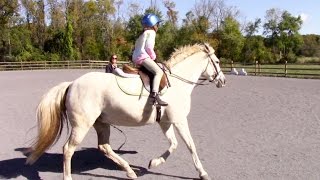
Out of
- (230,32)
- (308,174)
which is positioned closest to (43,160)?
(308,174)

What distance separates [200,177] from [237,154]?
1.45 metres

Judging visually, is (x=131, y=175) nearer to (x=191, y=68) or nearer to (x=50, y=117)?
(x=50, y=117)

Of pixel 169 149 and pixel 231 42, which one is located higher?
pixel 231 42

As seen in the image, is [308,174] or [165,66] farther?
[165,66]

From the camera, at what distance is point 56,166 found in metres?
6.51

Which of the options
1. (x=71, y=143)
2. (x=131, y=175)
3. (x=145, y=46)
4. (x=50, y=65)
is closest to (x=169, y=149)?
(x=131, y=175)

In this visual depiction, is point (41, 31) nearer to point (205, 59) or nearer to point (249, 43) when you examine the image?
point (249, 43)

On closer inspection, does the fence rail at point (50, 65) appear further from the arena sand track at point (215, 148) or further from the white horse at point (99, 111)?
the white horse at point (99, 111)

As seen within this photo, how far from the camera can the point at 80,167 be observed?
6.46 meters

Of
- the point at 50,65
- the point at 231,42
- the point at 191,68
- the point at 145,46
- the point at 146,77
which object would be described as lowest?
the point at 50,65

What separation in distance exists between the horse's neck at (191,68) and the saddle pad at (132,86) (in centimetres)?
62

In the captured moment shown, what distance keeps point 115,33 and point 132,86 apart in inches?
2332

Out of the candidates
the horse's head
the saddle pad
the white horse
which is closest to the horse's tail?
the white horse

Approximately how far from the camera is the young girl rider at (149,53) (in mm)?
5637
